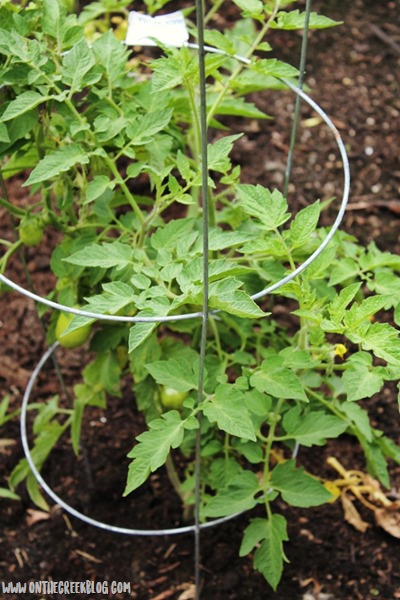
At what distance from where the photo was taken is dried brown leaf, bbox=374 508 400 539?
1.87m

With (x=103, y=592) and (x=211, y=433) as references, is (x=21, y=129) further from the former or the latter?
(x=103, y=592)

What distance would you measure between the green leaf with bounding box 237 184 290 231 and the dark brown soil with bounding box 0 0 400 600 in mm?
874

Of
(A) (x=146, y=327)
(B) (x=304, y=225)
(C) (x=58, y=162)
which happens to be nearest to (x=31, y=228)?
(C) (x=58, y=162)

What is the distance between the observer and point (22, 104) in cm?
132

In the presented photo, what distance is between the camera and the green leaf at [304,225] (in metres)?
1.32

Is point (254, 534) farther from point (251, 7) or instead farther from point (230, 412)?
point (251, 7)

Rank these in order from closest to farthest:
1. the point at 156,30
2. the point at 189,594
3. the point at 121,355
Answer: the point at 156,30, the point at 121,355, the point at 189,594

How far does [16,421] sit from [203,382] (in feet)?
3.19

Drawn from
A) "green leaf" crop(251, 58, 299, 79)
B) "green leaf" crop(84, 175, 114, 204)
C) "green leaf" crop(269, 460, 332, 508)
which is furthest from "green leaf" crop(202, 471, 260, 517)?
"green leaf" crop(251, 58, 299, 79)

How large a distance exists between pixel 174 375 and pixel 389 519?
0.85m

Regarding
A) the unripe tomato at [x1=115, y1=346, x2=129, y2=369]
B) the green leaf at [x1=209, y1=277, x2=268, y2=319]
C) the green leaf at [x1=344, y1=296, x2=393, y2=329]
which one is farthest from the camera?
the unripe tomato at [x1=115, y1=346, x2=129, y2=369]

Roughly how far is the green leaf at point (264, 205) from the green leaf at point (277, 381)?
0.76ft

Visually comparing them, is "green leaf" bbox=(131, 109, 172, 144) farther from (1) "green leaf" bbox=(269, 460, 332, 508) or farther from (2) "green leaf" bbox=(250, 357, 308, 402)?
(1) "green leaf" bbox=(269, 460, 332, 508)

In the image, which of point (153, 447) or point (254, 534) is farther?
point (254, 534)
